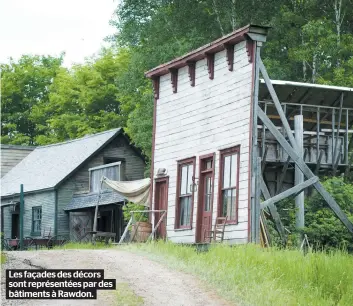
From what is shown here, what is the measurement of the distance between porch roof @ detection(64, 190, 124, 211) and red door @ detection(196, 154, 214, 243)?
12.0 m

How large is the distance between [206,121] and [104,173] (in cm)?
1566

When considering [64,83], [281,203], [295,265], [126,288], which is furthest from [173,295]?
[64,83]

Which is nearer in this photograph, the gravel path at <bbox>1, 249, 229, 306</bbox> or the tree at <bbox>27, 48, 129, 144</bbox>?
the gravel path at <bbox>1, 249, 229, 306</bbox>

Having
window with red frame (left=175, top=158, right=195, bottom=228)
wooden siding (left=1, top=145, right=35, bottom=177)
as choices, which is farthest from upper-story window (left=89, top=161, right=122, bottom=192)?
window with red frame (left=175, top=158, right=195, bottom=228)

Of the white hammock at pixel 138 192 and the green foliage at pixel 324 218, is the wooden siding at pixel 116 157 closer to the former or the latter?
the white hammock at pixel 138 192

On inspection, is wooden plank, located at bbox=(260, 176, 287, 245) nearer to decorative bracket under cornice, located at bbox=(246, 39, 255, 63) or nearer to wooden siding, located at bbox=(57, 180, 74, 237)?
decorative bracket under cornice, located at bbox=(246, 39, 255, 63)

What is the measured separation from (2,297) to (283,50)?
32.4 meters

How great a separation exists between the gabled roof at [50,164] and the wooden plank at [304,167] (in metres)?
19.1

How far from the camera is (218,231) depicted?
26391 mm

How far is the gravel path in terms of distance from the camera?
15266mm

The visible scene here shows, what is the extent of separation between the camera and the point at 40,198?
4562 cm

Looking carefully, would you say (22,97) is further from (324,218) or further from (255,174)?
(255,174)

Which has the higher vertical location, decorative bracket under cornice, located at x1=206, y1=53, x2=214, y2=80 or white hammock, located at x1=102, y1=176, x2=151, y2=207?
decorative bracket under cornice, located at x1=206, y1=53, x2=214, y2=80

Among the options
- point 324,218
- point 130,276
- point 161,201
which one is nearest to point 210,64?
point 161,201
